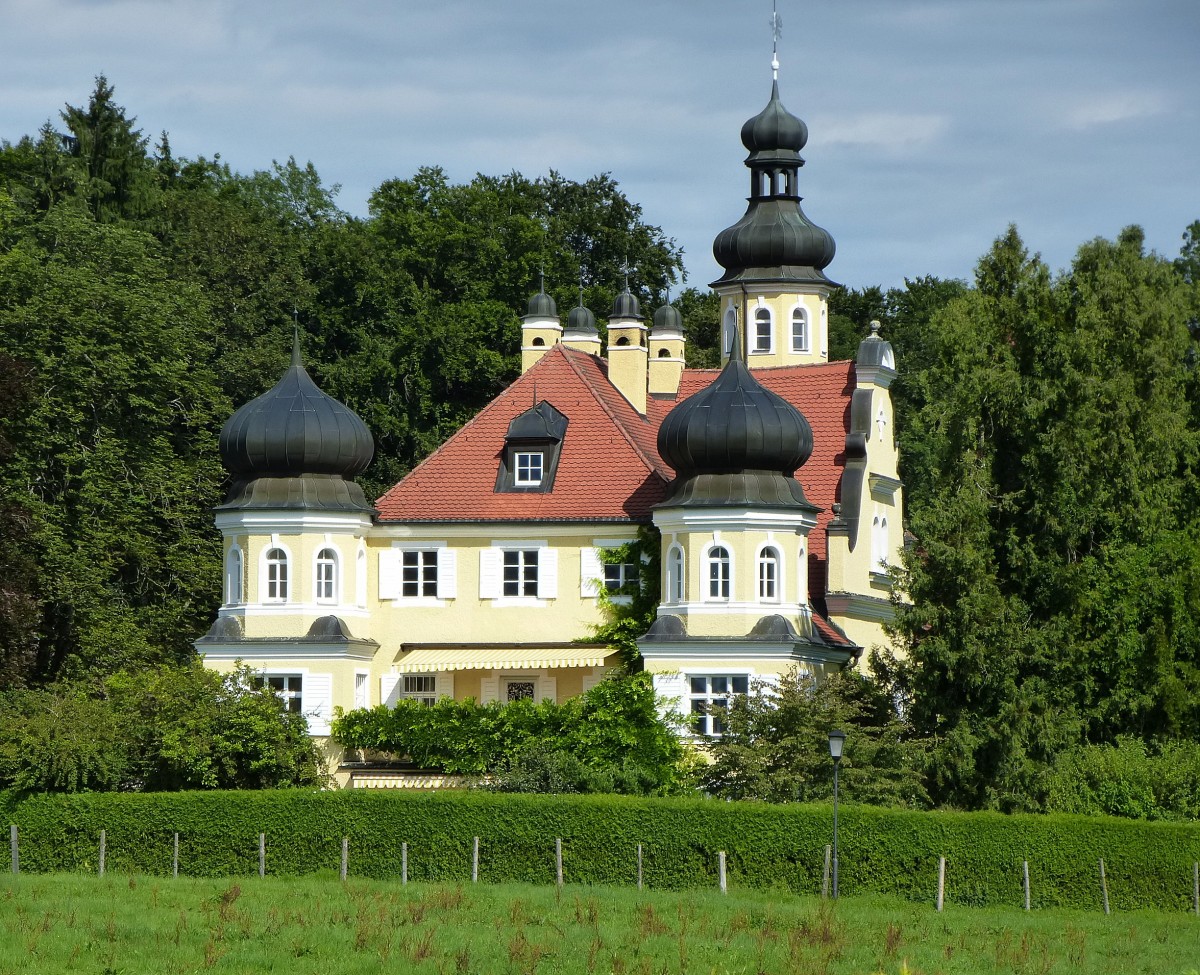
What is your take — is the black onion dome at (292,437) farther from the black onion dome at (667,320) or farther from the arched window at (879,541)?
the arched window at (879,541)

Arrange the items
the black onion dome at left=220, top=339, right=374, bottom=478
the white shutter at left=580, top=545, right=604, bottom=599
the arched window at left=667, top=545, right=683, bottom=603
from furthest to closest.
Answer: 1. the white shutter at left=580, top=545, right=604, bottom=599
2. the black onion dome at left=220, top=339, right=374, bottom=478
3. the arched window at left=667, top=545, right=683, bottom=603

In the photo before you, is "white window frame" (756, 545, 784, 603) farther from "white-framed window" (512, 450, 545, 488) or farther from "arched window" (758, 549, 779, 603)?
"white-framed window" (512, 450, 545, 488)

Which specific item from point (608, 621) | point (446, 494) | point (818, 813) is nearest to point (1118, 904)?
point (818, 813)

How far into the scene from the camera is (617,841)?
36719 millimetres

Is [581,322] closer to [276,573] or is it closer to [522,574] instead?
[522,574]

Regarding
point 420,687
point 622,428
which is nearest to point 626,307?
point 622,428

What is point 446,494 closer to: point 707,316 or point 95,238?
point 95,238

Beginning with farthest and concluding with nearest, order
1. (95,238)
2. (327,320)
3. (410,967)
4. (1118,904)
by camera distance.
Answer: (327,320), (95,238), (1118,904), (410,967)

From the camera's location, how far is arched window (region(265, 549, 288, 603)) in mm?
45656

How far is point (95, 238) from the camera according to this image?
55.2 meters

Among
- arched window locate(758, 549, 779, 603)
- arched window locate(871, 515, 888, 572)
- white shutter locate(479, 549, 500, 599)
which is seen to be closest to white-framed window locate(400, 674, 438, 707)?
white shutter locate(479, 549, 500, 599)

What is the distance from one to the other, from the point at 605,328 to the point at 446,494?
18459mm

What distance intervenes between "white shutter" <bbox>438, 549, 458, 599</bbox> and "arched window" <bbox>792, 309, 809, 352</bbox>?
14.0m

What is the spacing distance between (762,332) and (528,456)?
39.4 ft
